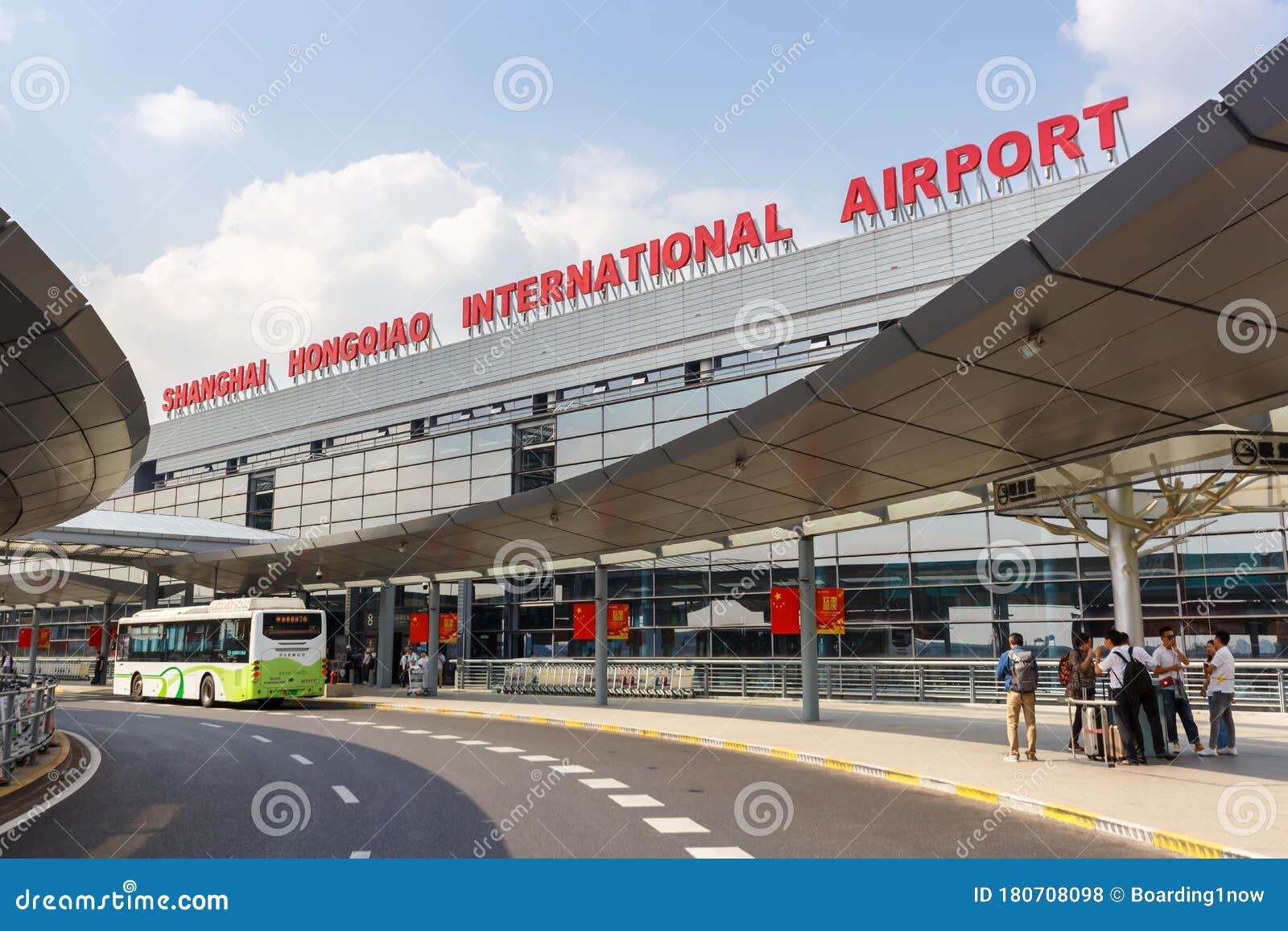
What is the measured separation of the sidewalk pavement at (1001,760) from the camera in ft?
31.1

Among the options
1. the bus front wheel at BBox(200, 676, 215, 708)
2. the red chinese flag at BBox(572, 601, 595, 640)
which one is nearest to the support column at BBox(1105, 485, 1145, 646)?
the red chinese flag at BBox(572, 601, 595, 640)

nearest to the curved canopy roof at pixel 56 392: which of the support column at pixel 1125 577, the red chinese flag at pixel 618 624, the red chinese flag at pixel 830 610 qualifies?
the red chinese flag at pixel 618 624

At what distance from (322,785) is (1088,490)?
12.8 metres

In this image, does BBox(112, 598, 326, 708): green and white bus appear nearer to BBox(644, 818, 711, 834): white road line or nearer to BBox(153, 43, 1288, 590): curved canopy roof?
BBox(153, 43, 1288, 590): curved canopy roof

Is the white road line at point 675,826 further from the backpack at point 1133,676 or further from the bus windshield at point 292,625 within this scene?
the bus windshield at point 292,625

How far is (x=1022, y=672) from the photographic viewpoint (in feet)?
48.8

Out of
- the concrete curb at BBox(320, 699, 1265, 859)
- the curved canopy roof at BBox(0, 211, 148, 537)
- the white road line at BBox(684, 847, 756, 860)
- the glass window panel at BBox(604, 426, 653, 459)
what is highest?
the glass window panel at BBox(604, 426, 653, 459)

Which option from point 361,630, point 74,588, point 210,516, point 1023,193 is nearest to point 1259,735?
point 1023,193

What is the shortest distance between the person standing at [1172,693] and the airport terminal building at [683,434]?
6.78 m

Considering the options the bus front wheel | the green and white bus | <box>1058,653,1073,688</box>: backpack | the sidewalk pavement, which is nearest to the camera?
the sidewalk pavement

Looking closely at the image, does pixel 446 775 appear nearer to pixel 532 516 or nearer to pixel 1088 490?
pixel 532 516

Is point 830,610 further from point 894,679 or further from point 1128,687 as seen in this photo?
point 1128,687

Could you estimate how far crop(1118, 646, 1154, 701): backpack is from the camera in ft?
44.8

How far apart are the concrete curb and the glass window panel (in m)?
15.7
